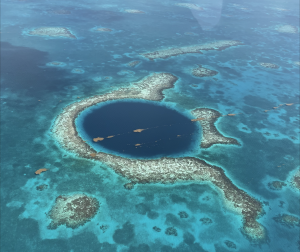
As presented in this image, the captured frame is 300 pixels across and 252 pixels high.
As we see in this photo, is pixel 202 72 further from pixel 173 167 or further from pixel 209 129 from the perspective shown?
pixel 173 167

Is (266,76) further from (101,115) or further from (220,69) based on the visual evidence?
(101,115)

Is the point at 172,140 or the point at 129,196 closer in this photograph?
the point at 129,196

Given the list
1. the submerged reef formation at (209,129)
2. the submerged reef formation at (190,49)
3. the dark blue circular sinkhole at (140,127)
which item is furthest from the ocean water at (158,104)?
the submerged reef formation at (190,49)

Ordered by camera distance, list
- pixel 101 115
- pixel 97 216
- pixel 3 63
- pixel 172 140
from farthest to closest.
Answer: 1. pixel 3 63
2. pixel 101 115
3. pixel 172 140
4. pixel 97 216

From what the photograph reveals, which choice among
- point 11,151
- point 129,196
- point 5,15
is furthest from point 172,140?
point 5,15

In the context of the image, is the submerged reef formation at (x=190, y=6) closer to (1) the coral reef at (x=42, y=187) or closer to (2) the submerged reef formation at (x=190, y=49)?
(2) the submerged reef formation at (x=190, y=49)

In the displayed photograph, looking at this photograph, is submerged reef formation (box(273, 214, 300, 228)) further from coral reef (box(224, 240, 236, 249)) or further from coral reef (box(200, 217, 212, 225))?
coral reef (box(200, 217, 212, 225))
